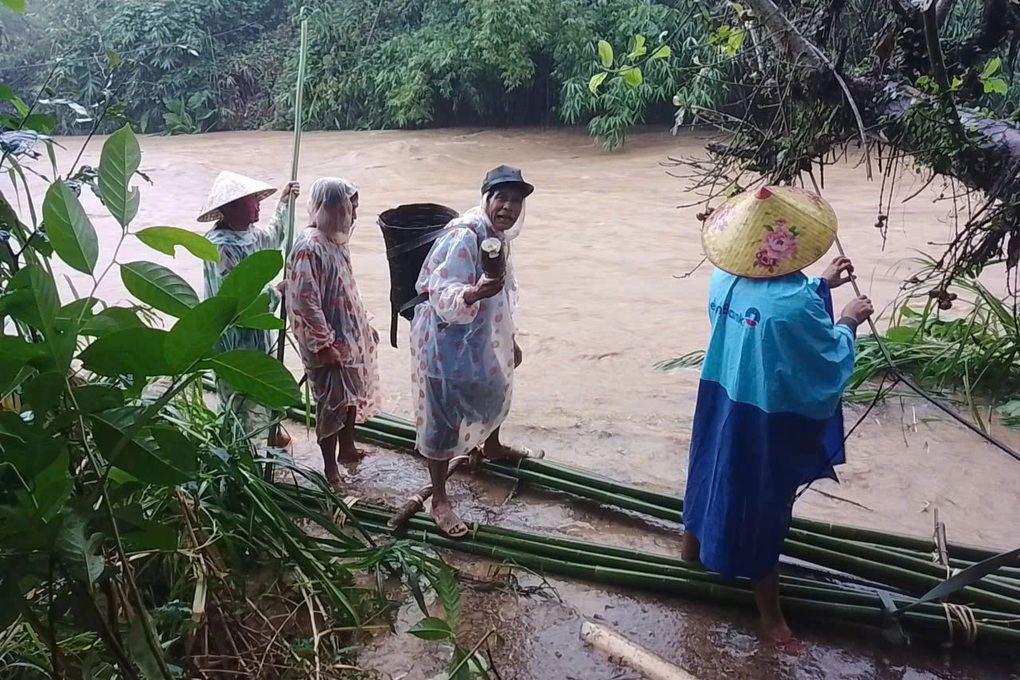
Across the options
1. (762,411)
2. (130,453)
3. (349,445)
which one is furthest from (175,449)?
(349,445)

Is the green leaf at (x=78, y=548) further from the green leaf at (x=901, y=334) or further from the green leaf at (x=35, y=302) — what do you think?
the green leaf at (x=901, y=334)

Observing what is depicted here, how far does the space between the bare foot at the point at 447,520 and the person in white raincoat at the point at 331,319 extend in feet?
1.89

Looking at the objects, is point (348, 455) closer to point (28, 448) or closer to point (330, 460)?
point (330, 460)

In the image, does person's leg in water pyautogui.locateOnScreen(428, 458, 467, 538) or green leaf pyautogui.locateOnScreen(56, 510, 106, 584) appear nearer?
green leaf pyautogui.locateOnScreen(56, 510, 106, 584)

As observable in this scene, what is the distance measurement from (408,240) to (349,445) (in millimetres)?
1020

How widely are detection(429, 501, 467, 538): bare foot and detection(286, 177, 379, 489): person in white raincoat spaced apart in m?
0.58

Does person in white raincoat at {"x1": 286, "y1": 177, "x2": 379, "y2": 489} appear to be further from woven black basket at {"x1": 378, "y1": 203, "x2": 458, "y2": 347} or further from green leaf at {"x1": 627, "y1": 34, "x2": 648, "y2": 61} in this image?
green leaf at {"x1": 627, "y1": 34, "x2": 648, "y2": 61}

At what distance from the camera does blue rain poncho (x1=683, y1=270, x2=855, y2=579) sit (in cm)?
217

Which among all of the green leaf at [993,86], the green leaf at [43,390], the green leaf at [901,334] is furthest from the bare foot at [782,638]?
the green leaf at [901,334]

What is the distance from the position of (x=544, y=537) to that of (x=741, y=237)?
126 centimetres

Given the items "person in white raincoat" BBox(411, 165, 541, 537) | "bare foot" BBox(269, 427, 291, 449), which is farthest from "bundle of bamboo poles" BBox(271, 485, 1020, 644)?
"bare foot" BBox(269, 427, 291, 449)

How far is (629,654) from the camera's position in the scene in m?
2.18

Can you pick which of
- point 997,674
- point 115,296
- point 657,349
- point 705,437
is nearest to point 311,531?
point 705,437

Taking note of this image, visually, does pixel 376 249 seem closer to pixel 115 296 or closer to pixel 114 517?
pixel 115 296
